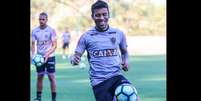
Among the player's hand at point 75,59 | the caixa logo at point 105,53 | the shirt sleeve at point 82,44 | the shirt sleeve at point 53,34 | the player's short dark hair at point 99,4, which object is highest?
the player's short dark hair at point 99,4

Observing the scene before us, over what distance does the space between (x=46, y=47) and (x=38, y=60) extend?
0.36 feet

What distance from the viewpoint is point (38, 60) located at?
14.7 feet

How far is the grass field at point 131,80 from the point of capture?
14.6 feet

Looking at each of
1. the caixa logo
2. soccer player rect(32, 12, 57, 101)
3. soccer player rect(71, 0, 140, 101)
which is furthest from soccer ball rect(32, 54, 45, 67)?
the caixa logo

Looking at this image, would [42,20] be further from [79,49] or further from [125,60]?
[125,60]

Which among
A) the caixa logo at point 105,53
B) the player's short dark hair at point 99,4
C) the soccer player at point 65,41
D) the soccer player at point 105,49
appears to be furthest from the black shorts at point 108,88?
the player's short dark hair at point 99,4

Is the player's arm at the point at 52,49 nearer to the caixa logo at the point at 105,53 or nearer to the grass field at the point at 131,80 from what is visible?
the grass field at the point at 131,80

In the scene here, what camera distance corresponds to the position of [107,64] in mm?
4375

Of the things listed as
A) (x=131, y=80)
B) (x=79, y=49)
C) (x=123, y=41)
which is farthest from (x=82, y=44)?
(x=131, y=80)

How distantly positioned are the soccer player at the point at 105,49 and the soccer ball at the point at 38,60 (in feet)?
0.98

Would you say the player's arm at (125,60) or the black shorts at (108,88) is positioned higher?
the player's arm at (125,60)
